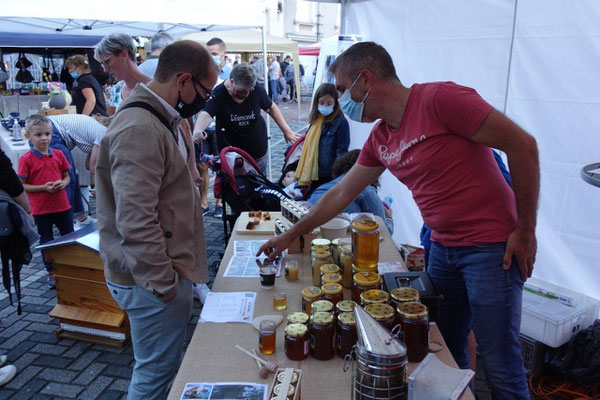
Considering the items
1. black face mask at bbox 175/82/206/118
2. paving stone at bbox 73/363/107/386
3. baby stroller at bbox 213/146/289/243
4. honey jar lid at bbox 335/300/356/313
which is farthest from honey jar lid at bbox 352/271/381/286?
baby stroller at bbox 213/146/289/243

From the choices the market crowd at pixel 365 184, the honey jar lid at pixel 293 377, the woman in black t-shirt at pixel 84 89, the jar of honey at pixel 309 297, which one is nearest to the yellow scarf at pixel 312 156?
the market crowd at pixel 365 184

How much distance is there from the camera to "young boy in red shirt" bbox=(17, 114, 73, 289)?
398cm

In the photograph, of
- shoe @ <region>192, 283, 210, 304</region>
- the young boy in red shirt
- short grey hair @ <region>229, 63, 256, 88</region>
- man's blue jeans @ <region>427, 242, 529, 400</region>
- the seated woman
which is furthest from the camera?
short grey hair @ <region>229, 63, 256, 88</region>

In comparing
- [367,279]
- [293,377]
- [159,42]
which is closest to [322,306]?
[367,279]

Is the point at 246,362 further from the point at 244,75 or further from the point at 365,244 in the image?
the point at 244,75

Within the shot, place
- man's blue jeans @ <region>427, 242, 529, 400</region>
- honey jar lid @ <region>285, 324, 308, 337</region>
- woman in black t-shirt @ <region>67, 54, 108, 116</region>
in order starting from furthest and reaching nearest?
woman in black t-shirt @ <region>67, 54, 108, 116</region> < man's blue jeans @ <region>427, 242, 529, 400</region> < honey jar lid @ <region>285, 324, 308, 337</region>

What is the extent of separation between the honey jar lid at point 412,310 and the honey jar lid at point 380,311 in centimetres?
4

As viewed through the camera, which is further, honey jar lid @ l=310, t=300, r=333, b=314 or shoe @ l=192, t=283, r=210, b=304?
shoe @ l=192, t=283, r=210, b=304

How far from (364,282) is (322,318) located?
26 centimetres

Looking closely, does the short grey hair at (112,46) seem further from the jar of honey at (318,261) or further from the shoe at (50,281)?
the jar of honey at (318,261)

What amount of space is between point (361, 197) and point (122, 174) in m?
1.81

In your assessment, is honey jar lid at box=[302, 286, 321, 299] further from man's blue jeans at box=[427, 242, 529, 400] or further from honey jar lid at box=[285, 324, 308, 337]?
man's blue jeans at box=[427, 242, 529, 400]

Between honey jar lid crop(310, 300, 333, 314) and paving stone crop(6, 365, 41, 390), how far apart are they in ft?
7.49

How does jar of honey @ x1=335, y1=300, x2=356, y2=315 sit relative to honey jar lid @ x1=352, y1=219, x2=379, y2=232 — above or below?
below
